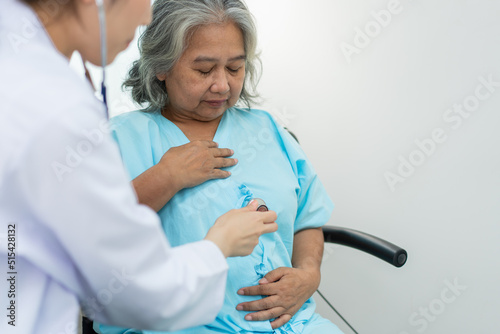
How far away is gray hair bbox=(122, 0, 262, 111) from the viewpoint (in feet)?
4.16

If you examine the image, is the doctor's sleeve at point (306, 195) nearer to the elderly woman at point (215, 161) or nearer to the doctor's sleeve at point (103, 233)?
the elderly woman at point (215, 161)

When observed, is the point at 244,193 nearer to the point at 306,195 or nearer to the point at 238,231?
the point at 306,195

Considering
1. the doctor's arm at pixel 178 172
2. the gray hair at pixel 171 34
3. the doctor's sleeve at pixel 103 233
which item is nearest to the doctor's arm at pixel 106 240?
the doctor's sleeve at pixel 103 233

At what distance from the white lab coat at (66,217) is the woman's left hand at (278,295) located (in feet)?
1.43

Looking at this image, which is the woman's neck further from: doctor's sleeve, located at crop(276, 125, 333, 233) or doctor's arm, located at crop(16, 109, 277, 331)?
doctor's arm, located at crop(16, 109, 277, 331)

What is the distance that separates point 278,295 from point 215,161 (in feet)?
1.20

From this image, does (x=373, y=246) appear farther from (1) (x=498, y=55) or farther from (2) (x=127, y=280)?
(2) (x=127, y=280)

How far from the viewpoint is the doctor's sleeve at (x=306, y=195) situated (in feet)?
4.83

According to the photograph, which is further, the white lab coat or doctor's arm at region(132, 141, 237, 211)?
doctor's arm at region(132, 141, 237, 211)

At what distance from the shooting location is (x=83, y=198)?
667mm

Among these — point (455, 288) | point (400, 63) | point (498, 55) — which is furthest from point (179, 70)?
point (455, 288)

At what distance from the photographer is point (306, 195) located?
1.48 m

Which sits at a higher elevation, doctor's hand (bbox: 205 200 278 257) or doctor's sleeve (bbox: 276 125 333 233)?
doctor's hand (bbox: 205 200 278 257)

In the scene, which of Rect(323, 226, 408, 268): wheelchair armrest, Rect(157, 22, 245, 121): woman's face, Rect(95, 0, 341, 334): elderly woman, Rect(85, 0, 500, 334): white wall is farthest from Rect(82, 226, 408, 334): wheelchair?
Rect(157, 22, 245, 121): woman's face
